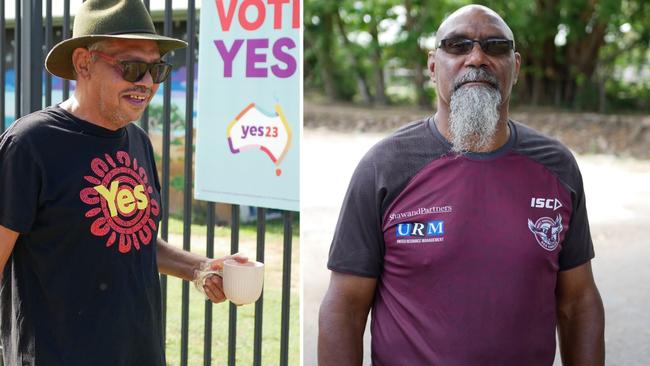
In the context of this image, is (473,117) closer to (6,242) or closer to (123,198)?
(123,198)

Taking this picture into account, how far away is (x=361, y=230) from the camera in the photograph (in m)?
2.50

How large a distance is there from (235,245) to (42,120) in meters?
1.44

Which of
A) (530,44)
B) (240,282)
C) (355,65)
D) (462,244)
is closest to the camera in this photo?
(462,244)

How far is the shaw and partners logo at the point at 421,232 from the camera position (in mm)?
2434

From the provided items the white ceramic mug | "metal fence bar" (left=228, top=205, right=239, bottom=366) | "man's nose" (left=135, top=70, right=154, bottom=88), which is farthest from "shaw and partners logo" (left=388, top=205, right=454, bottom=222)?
"metal fence bar" (left=228, top=205, right=239, bottom=366)

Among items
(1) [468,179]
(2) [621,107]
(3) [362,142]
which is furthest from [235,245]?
(2) [621,107]

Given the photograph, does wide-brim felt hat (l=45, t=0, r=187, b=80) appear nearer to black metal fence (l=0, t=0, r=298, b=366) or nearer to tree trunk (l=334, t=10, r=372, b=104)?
black metal fence (l=0, t=0, r=298, b=366)

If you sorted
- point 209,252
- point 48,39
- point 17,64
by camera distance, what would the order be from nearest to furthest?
point 209,252 → point 48,39 → point 17,64

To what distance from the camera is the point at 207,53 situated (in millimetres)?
3697

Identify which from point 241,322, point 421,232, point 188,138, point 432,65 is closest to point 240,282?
point 421,232

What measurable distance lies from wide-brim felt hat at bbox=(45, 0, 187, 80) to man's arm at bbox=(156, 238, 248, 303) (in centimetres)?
74

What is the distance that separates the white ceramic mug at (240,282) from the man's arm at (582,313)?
3.31ft

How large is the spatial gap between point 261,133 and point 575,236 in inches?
60.5

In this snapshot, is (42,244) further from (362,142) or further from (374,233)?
(362,142)
